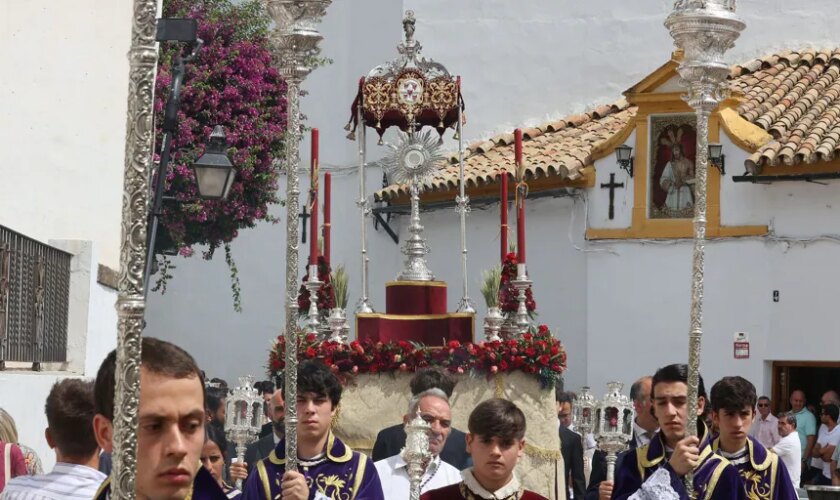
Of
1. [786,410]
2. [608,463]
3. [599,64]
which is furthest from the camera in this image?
[599,64]

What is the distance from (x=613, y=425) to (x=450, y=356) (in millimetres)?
3272

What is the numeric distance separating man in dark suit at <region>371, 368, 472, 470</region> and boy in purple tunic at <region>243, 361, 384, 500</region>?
245 cm

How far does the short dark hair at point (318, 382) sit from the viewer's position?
6273 millimetres

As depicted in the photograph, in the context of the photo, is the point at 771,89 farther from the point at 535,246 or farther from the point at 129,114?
the point at 129,114

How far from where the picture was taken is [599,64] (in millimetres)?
22031

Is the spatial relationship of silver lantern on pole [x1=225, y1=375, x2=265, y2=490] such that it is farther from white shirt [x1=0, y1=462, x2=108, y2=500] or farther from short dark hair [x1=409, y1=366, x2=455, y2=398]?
white shirt [x1=0, y1=462, x2=108, y2=500]

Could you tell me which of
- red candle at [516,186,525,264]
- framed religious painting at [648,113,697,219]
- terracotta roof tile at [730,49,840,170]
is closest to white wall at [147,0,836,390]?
framed religious painting at [648,113,697,219]

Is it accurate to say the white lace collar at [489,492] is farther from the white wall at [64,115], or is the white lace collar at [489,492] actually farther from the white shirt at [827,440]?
the white shirt at [827,440]

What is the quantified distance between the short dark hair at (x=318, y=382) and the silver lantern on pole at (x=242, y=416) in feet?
5.61

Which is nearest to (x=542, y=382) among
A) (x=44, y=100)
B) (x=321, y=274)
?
(x=321, y=274)

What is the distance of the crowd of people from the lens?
378 centimetres

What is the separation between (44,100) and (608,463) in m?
8.34

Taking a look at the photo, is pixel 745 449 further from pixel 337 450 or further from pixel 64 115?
pixel 64 115

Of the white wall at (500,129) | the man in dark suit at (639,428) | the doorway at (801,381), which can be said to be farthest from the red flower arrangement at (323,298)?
the white wall at (500,129)
